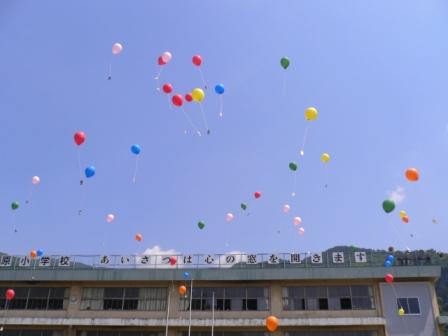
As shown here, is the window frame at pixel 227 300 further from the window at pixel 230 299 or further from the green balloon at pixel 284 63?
the green balloon at pixel 284 63

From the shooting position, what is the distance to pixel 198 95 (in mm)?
16641

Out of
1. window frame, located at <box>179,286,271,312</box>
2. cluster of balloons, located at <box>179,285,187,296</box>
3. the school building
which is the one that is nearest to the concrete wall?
the school building

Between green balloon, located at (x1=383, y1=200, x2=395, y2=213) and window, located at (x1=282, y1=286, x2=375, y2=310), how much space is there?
25.8 ft

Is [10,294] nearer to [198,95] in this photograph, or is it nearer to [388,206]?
[198,95]

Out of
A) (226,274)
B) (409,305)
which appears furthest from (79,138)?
(409,305)

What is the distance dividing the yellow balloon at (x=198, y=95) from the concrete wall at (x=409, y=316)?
1440cm

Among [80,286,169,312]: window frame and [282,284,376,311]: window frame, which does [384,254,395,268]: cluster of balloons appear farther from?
[80,286,169,312]: window frame

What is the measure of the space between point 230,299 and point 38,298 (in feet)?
36.5

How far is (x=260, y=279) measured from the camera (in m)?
23.9

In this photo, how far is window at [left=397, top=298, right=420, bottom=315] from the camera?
74.2 feet

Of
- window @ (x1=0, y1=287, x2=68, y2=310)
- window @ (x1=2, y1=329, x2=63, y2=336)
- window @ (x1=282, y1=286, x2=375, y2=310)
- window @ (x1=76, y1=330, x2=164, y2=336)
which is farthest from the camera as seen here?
window @ (x1=0, y1=287, x2=68, y2=310)

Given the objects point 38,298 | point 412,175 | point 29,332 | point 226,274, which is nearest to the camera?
point 412,175

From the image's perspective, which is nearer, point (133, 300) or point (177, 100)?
point (177, 100)

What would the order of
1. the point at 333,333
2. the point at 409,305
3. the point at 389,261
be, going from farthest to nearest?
the point at 333,333 < the point at 409,305 < the point at 389,261
